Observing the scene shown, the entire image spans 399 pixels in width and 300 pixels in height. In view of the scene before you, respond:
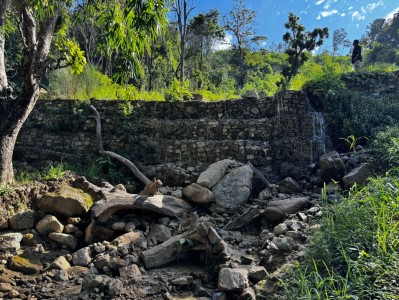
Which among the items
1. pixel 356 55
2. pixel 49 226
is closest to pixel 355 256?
pixel 49 226

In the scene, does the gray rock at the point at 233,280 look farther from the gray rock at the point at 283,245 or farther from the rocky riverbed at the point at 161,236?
the gray rock at the point at 283,245

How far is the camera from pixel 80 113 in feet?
26.6

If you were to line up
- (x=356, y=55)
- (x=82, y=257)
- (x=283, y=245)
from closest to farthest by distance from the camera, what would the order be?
(x=283, y=245) < (x=82, y=257) < (x=356, y=55)

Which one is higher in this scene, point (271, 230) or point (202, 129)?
point (202, 129)

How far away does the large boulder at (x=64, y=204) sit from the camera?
4.99 meters

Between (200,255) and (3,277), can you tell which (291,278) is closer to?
(200,255)

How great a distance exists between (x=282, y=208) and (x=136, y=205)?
2374 mm

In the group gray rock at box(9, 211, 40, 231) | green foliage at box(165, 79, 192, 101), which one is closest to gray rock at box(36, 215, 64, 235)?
gray rock at box(9, 211, 40, 231)

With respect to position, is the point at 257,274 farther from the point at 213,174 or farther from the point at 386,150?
the point at 386,150

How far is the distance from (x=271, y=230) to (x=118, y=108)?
5.22 metres

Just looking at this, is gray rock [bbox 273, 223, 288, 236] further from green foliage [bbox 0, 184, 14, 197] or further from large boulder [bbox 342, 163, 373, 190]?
green foliage [bbox 0, 184, 14, 197]

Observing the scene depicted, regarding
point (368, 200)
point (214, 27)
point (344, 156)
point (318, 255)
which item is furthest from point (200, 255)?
point (214, 27)

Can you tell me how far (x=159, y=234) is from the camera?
4.60m

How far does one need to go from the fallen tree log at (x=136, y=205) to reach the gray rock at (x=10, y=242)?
1.08 m
